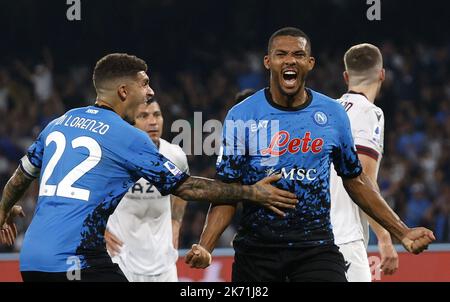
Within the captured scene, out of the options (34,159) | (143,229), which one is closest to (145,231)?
(143,229)

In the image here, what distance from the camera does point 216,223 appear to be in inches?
247

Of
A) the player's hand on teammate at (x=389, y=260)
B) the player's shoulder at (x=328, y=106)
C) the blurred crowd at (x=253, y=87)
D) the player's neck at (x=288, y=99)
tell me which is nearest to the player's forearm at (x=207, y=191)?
the player's neck at (x=288, y=99)

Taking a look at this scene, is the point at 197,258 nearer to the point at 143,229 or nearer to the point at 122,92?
the point at 122,92

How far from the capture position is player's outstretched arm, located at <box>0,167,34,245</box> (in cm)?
647

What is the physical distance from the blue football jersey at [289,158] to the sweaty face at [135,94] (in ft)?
1.79

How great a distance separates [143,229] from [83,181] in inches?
129

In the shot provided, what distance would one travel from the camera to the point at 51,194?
5.88 meters

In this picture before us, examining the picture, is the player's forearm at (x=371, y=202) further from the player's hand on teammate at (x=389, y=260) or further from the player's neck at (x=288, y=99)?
the player's hand on teammate at (x=389, y=260)

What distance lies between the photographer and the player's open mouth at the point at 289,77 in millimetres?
6328

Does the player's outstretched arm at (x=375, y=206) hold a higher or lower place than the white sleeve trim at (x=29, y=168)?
lower

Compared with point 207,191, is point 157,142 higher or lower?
higher

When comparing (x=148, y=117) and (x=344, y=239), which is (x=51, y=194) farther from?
(x=148, y=117)
